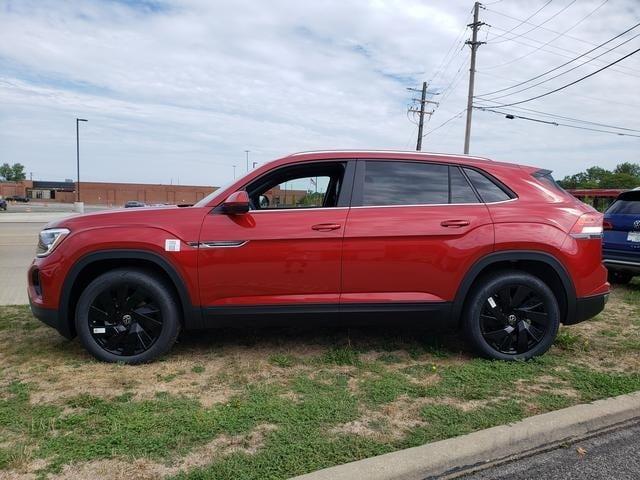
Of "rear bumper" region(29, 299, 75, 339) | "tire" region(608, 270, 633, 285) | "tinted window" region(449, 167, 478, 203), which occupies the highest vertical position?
"tinted window" region(449, 167, 478, 203)

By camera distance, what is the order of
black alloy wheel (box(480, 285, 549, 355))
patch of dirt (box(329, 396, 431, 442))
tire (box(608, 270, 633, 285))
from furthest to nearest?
tire (box(608, 270, 633, 285)) < black alloy wheel (box(480, 285, 549, 355)) < patch of dirt (box(329, 396, 431, 442))

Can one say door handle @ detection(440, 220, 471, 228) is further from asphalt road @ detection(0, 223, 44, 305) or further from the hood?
asphalt road @ detection(0, 223, 44, 305)

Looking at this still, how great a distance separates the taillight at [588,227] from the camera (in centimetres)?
429

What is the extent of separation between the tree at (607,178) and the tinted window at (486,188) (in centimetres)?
7268

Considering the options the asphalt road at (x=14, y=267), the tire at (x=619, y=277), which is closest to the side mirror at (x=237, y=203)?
the asphalt road at (x=14, y=267)

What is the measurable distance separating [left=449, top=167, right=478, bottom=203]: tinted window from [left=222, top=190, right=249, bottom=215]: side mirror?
5.56 feet

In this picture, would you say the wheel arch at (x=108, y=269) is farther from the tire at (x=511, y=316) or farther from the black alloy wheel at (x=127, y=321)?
the tire at (x=511, y=316)

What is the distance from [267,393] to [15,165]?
144 meters

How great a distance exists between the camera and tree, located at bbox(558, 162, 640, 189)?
7769cm

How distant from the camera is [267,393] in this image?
11.8 ft

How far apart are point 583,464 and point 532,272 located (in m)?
1.84

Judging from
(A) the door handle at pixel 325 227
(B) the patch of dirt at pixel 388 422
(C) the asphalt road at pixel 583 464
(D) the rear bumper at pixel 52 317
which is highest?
(A) the door handle at pixel 325 227

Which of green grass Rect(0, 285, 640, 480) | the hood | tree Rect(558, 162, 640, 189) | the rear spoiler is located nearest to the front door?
the hood

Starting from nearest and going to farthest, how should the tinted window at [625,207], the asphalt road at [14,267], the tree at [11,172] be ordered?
1. the asphalt road at [14,267]
2. the tinted window at [625,207]
3. the tree at [11,172]
